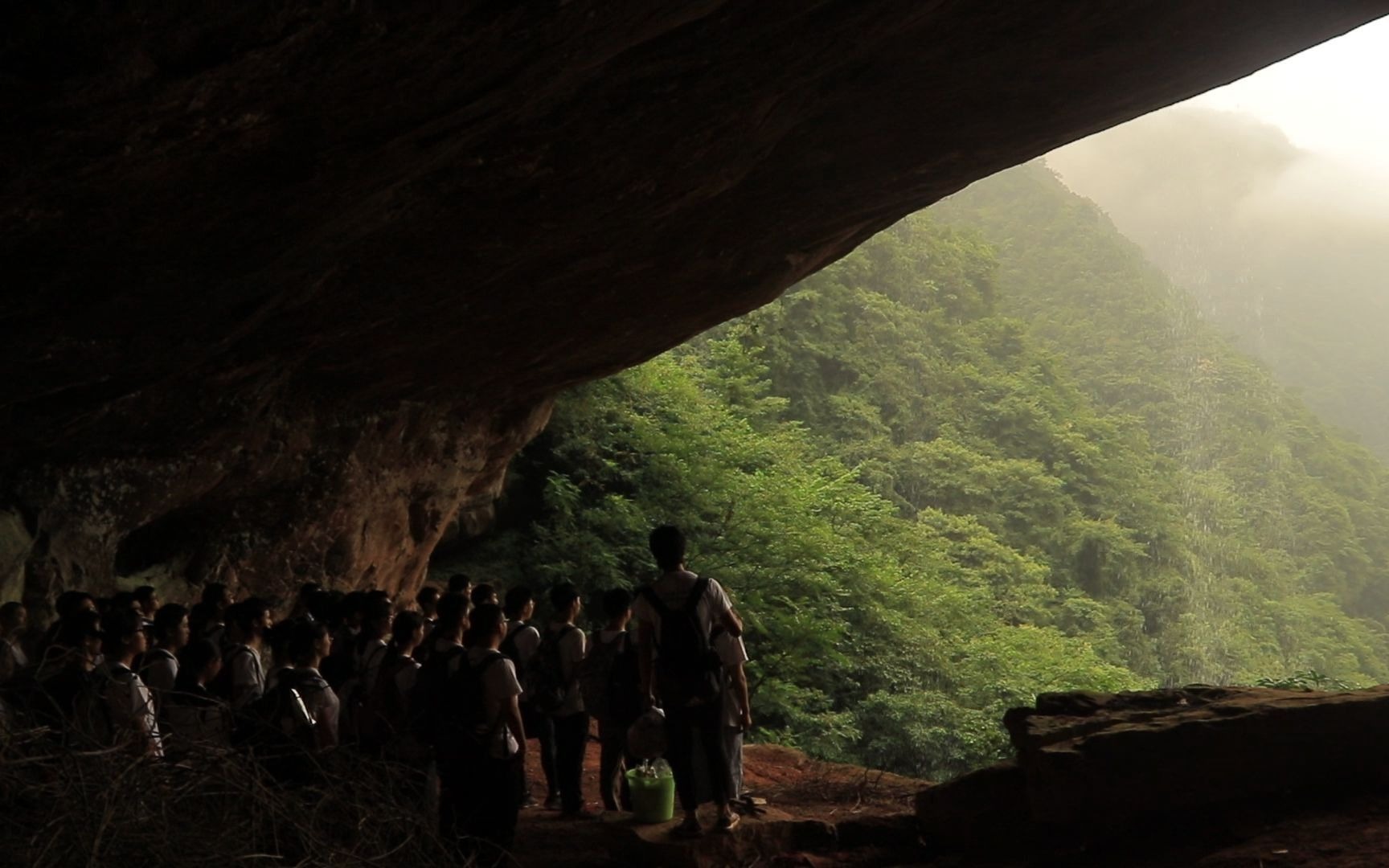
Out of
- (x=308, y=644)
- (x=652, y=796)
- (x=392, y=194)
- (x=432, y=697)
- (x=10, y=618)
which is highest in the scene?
(x=392, y=194)

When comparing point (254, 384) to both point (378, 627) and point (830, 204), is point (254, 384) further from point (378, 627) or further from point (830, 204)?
point (830, 204)

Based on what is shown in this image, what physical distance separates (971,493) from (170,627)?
2506 cm

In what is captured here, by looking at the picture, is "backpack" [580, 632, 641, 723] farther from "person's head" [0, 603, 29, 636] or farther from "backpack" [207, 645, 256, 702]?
"person's head" [0, 603, 29, 636]

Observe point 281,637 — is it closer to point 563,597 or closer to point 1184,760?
point 563,597

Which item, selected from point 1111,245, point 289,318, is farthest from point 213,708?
point 1111,245

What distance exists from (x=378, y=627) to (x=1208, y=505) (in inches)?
1352

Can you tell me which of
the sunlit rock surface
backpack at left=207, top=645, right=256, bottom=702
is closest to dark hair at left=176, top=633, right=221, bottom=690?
backpack at left=207, top=645, right=256, bottom=702

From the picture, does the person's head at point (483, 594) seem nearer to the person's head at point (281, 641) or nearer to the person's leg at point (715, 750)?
the person's head at point (281, 641)

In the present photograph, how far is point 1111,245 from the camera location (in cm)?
5222

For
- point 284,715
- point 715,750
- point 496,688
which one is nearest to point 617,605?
point 715,750

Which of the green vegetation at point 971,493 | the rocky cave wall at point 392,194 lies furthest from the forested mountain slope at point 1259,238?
the rocky cave wall at point 392,194

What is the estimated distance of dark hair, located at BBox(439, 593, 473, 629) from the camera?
5.60 metres

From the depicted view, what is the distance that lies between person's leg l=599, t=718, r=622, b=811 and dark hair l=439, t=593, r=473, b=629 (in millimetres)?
2391

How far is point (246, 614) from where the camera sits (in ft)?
21.1
